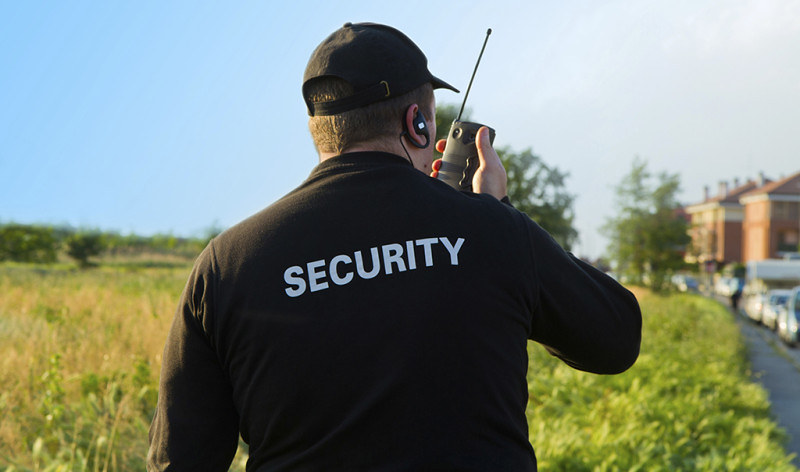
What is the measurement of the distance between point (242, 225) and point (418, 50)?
62 cm

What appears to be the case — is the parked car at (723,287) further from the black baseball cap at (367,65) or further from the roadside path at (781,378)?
the black baseball cap at (367,65)

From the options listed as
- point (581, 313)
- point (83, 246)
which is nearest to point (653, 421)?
point (581, 313)

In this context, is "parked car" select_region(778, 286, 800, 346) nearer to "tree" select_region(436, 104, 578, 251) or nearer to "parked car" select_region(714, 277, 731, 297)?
"tree" select_region(436, 104, 578, 251)

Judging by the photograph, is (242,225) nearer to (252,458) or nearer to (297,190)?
(297,190)

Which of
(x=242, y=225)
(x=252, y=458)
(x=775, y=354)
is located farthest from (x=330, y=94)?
(x=775, y=354)

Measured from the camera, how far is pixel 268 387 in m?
1.49

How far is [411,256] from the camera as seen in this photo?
1483 mm

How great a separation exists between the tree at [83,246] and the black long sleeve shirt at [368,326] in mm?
36647

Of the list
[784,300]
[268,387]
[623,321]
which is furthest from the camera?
[784,300]

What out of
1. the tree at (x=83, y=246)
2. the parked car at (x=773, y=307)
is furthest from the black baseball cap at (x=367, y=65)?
the tree at (x=83, y=246)

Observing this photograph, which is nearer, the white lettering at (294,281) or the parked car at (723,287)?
the white lettering at (294,281)

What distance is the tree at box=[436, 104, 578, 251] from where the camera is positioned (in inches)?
771

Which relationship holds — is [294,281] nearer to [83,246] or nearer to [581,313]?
[581,313]

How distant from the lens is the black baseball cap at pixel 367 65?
1.60 m
